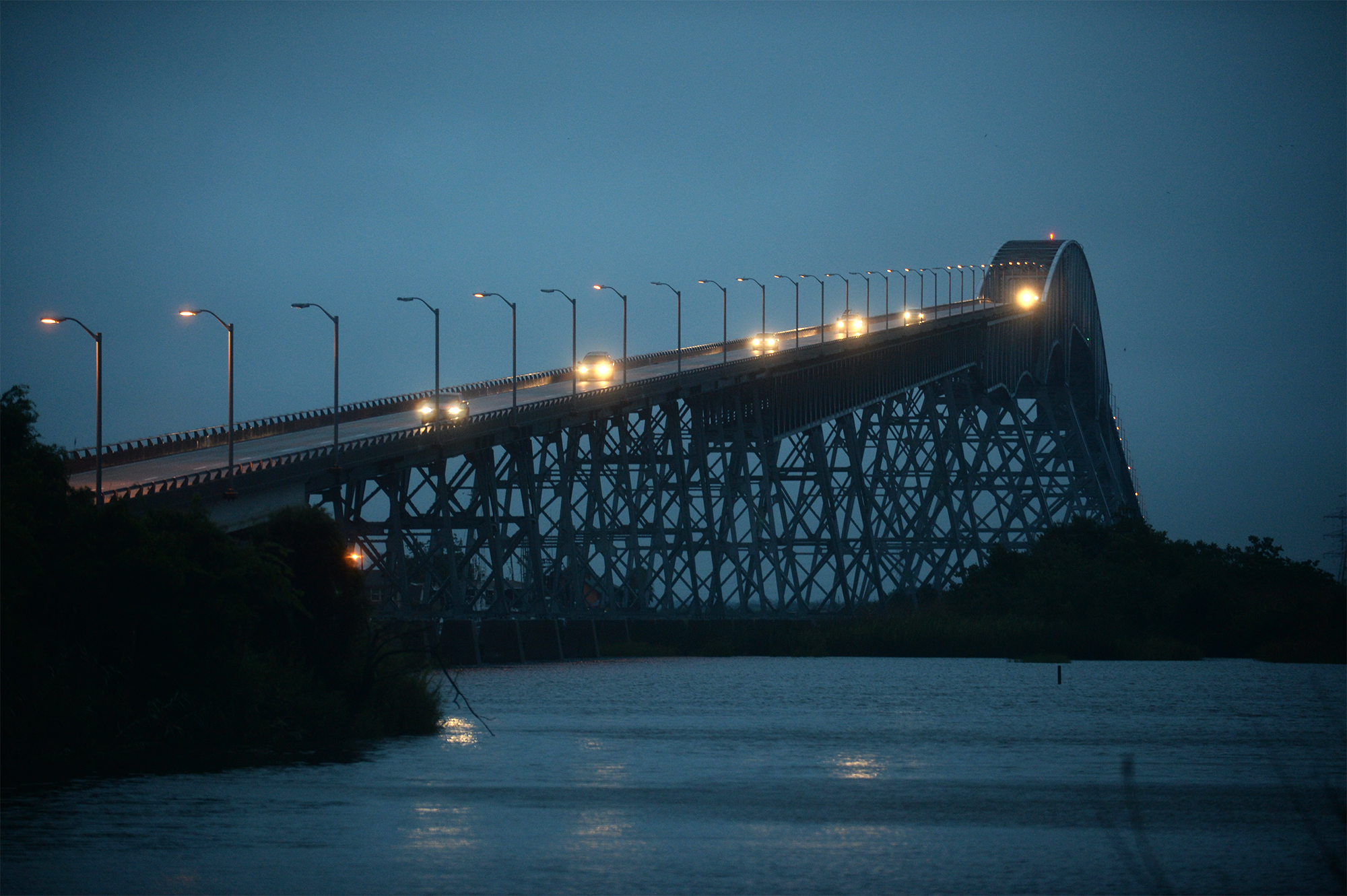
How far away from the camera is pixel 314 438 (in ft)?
229

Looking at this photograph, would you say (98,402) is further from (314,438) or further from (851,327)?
(851,327)

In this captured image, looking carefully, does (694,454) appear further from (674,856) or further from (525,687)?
(674,856)

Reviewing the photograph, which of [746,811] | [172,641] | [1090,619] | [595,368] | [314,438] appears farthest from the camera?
[595,368]

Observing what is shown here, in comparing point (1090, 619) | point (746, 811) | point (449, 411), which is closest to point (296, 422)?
point (449, 411)

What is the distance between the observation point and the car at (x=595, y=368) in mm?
88062

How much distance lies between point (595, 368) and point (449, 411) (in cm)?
1597

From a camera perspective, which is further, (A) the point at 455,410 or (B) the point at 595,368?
(B) the point at 595,368

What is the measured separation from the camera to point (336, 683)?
38781mm

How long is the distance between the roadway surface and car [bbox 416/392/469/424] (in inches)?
19.7

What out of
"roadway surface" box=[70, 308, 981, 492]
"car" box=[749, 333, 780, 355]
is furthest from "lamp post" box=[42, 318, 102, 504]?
"car" box=[749, 333, 780, 355]

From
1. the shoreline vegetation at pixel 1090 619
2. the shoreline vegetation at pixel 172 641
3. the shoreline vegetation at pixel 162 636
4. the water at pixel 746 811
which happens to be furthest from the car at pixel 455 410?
the shoreline vegetation at pixel 162 636

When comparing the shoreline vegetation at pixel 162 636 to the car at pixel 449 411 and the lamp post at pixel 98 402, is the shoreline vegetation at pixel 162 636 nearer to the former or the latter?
the lamp post at pixel 98 402

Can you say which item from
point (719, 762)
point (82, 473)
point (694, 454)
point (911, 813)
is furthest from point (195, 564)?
point (694, 454)

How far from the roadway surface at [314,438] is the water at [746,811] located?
13.2m
